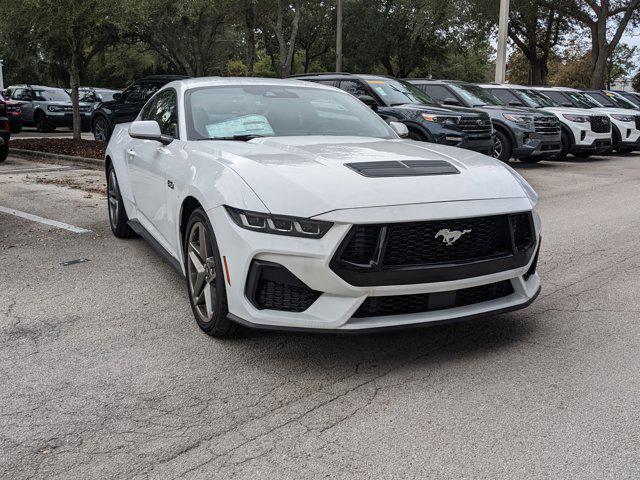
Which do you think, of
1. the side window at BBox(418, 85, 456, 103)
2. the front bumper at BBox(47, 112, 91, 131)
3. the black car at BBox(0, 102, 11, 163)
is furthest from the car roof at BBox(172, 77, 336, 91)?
the front bumper at BBox(47, 112, 91, 131)

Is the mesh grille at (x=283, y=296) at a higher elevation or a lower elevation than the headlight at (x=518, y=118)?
lower

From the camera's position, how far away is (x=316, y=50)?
46.3m

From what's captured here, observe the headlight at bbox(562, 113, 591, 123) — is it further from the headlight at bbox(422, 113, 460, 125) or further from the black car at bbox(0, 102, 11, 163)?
the black car at bbox(0, 102, 11, 163)

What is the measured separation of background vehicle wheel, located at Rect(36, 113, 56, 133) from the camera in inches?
937

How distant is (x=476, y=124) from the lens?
11.4 m

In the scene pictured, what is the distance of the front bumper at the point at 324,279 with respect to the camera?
331 centimetres

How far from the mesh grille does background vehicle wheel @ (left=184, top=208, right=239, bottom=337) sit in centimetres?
30

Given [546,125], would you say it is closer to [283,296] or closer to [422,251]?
[422,251]

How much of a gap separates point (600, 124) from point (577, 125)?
0.70 meters

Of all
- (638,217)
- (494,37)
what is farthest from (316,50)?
(638,217)

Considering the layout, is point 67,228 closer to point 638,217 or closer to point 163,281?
point 163,281

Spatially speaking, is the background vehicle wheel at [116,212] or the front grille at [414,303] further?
the background vehicle wheel at [116,212]

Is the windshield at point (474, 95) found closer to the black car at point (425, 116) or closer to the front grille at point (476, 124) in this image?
the black car at point (425, 116)

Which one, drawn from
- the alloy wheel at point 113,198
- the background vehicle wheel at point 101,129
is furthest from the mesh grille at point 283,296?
the background vehicle wheel at point 101,129
